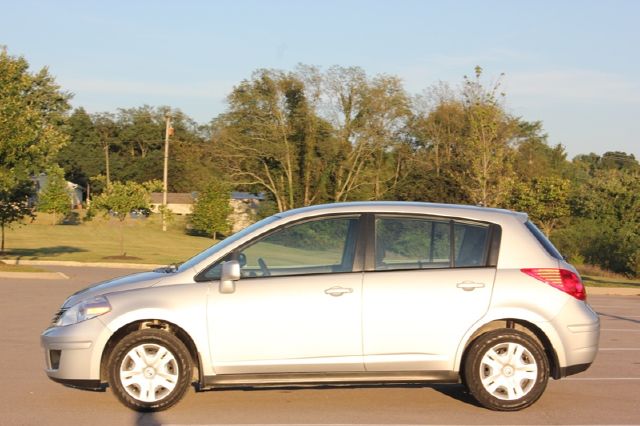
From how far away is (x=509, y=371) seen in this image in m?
7.57

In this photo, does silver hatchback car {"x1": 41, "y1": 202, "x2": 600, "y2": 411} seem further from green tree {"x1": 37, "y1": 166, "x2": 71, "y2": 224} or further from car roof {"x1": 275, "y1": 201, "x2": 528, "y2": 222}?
green tree {"x1": 37, "y1": 166, "x2": 71, "y2": 224}

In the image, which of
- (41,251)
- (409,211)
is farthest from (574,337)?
(41,251)

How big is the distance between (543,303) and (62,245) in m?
44.6

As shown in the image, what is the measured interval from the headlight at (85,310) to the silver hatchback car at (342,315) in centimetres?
1

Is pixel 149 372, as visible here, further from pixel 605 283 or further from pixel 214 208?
pixel 214 208

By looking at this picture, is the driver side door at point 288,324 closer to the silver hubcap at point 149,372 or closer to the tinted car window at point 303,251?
the tinted car window at point 303,251

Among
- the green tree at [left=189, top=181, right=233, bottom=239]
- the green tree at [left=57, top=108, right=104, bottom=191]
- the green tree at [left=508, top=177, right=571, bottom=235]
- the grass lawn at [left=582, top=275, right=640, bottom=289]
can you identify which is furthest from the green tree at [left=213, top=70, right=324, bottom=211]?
the green tree at [left=57, top=108, right=104, bottom=191]

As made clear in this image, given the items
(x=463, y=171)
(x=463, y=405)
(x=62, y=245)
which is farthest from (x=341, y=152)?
(x=463, y=405)

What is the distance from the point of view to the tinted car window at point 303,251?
24.9 feet

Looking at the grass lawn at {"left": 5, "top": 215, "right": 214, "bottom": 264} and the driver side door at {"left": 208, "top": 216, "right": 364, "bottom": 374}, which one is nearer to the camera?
the driver side door at {"left": 208, "top": 216, "right": 364, "bottom": 374}

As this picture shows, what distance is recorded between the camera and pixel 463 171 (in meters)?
34.6

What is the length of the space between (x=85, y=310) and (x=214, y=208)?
55.9 m

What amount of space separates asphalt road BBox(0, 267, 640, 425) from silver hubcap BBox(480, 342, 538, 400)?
0.20 meters

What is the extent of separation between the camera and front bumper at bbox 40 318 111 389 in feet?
24.2
